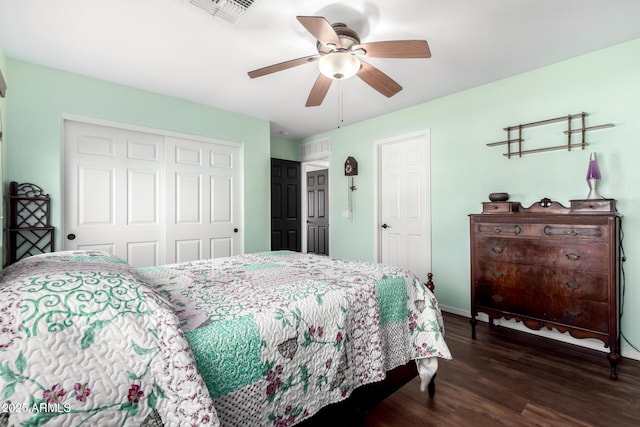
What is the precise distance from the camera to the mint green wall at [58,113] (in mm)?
2580

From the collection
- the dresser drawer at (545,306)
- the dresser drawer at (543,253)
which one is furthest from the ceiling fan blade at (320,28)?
the dresser drawer at (545,306)

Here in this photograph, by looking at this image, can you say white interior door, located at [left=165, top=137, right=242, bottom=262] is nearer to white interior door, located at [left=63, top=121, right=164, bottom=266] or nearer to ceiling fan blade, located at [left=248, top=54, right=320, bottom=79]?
white interior door, located at [left=63, top=121, right=164, bottom=266]

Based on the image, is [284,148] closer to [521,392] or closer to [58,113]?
[58,113]

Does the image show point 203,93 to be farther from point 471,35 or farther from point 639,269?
point 639,269

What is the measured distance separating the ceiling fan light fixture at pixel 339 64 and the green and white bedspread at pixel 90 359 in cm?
175

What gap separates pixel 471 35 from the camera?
7.29 ft

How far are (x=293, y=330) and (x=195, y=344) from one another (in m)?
0.36

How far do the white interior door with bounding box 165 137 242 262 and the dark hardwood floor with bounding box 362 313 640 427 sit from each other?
109 inches

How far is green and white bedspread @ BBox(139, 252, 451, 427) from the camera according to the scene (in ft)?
3.20

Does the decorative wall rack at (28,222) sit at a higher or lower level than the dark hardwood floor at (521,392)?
higher

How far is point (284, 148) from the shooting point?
525cm

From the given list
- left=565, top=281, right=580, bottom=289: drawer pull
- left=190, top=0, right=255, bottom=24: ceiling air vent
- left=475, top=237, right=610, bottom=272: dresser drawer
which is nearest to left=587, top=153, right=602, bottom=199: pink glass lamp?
left=475, top=237, right=610, bottom=272: dresser drawer

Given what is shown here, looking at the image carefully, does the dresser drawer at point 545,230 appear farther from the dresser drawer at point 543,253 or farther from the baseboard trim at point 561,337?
the baseboard trim at point 561,337

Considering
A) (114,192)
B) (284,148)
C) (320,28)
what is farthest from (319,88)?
(284,148)
